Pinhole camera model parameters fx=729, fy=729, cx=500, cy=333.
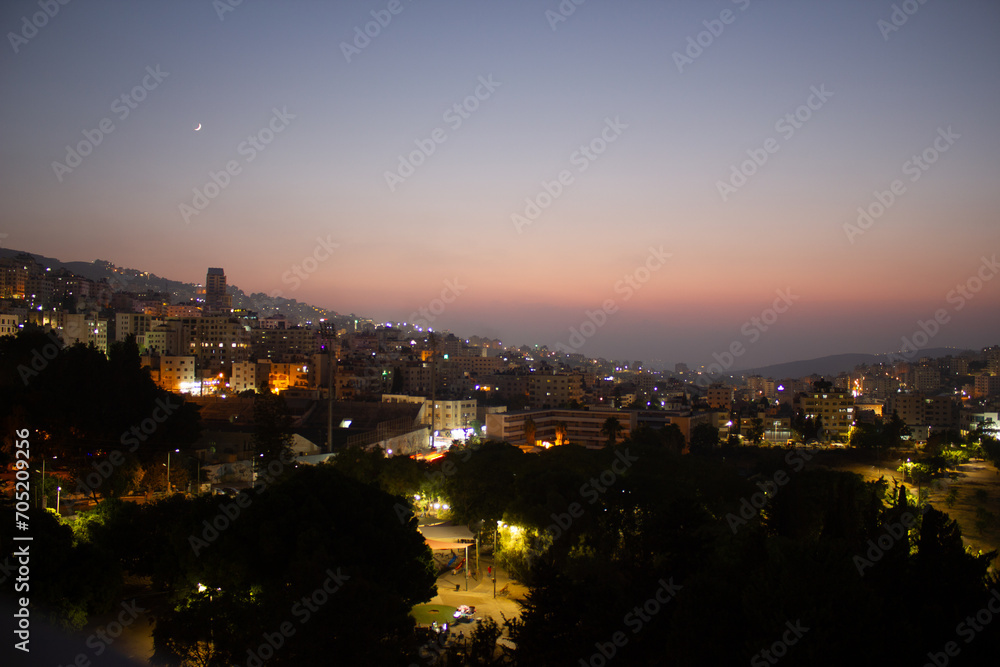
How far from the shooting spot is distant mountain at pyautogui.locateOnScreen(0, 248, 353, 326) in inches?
3524

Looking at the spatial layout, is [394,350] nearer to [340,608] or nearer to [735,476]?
[735,476]

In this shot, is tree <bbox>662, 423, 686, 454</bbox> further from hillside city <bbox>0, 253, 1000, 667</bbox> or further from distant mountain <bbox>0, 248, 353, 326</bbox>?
distant mountain <bbox>0, 248, 353, 326</bbox>

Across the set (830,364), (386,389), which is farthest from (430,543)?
(830,364)

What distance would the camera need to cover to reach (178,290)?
324 feet

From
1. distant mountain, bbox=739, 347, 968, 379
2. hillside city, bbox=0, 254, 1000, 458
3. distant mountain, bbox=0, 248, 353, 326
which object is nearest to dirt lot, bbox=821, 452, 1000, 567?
hillside city, bbox=0, 254, 1000, 458

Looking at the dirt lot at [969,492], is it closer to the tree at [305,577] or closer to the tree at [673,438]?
the tree at [673,438]

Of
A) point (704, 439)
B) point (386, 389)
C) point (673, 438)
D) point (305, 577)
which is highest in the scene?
point (386, 389)

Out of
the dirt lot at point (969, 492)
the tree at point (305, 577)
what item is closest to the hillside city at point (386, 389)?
the dirt lot at point (969, 492)

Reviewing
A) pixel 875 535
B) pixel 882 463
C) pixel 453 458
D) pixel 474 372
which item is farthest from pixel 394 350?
pixel 875 535

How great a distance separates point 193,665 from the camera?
21.2 feet

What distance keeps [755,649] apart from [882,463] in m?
25.5

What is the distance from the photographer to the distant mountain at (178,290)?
8950 cm

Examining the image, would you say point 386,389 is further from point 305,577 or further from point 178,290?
point 178,290

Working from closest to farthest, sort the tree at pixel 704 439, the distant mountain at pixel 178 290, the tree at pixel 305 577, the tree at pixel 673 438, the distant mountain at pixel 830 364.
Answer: the tree at pixel 305 577
the tree at pixel 673 438
the tree at pixel 704 439
the distant mountain at pixel 178 290
the distant mountain at pixel 830 364
